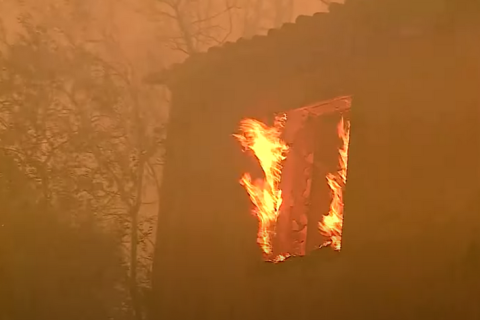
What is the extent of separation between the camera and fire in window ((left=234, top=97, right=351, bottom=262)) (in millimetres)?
1186

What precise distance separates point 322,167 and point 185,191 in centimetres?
32

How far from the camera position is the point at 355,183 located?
3.74 feet

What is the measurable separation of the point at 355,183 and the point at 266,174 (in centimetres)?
21

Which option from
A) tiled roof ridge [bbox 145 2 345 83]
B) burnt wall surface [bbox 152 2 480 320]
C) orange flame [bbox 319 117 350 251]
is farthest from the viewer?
tiled roof ridge [bbox 145 2 345 83]

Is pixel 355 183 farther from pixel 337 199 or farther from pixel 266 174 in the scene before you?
pixel 266 174

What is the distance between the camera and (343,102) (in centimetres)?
120

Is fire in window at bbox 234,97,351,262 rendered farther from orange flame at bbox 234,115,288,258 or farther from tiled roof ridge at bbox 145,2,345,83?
tiled roof ridge at bbox 145,2,345,83

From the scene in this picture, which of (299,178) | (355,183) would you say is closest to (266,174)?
(299,178)

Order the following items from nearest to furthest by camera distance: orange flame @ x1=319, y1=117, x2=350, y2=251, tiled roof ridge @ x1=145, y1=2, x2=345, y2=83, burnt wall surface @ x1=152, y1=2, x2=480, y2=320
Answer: burnt wall surface @ x1=152, y1=2, x2=480, y2=320 → orange flame @ x1=319, y1=117, x2=350, y2=251 → tiled roof ridge @ x1=145, y1=2, x2=345, y2=83

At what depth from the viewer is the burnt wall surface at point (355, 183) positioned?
1018 mm

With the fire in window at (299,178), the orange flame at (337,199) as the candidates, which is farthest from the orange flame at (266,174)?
the orange flame at (337,199)

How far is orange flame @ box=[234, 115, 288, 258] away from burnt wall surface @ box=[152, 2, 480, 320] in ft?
0.07

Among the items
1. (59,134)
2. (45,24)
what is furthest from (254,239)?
(45,24)

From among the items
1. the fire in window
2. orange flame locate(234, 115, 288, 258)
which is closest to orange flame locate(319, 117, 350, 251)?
the fire in window
